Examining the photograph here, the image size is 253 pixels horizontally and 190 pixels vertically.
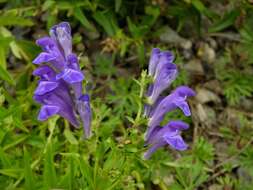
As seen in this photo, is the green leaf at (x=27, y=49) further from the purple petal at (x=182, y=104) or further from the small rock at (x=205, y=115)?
the purple petal at (x=182, y=104)

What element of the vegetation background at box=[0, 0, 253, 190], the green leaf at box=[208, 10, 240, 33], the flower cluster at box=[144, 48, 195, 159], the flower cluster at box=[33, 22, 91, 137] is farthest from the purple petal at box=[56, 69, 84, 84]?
the green leaf at box=[208, 10, 240, 33]

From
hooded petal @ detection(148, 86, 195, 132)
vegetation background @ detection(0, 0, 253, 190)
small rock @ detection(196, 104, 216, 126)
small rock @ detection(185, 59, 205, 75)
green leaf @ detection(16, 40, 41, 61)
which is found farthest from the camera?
small rock @ detection(185, 59, 205, 75)

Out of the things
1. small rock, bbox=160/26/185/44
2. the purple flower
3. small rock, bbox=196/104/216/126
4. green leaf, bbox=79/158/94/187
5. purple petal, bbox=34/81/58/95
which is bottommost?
small rock, bbox=196/104/216/126

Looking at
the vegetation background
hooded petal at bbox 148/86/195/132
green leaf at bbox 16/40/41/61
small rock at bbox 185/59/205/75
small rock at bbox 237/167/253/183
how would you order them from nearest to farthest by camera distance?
hooded petal at bbox 148/86/195/132 < the vegetation background < small rock at bbox 237/167/253/183 < green leaf at bbox 16/40/41/61 < small rock at bbox 185/59/205/75

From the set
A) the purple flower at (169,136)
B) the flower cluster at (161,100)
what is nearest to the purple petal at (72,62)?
the flower cluster at (161,100)

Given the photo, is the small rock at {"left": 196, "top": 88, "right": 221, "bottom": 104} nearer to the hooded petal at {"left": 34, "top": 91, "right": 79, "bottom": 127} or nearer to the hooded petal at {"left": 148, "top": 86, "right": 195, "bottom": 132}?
the hooded petal at {"left": 148, "top": 86, "right": 195, "bottom": 132}

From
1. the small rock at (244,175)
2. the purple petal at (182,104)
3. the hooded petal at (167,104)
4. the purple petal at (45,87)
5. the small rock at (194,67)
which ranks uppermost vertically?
the purple petal at (45,87)

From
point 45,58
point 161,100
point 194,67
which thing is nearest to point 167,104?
point 161,100

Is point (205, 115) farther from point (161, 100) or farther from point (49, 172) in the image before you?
point (49, 172)

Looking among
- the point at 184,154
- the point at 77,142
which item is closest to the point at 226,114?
the point at 184,154
